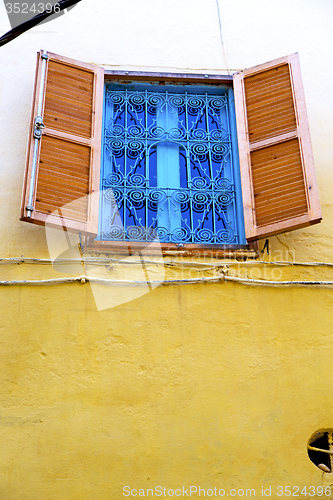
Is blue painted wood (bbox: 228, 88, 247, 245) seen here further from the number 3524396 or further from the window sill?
the number 3524396

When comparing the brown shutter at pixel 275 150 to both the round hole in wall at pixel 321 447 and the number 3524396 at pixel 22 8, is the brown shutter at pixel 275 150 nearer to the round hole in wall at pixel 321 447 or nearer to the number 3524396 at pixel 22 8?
the round hole in wall at pixel 321 447

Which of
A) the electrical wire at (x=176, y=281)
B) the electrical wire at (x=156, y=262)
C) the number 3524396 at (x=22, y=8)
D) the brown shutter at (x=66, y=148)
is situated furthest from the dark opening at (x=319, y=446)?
the number 3524396 at (x=22, y=8)

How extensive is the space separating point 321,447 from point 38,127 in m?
2.89

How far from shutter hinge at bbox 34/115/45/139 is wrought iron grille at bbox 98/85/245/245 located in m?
0.52

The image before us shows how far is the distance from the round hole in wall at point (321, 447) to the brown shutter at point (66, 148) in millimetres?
1967

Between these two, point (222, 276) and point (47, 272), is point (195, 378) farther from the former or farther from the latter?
point (47, 272)

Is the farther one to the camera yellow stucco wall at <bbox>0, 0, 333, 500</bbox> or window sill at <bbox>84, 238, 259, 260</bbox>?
window sill at <bbox>84, 238, 259, 260</bbox>

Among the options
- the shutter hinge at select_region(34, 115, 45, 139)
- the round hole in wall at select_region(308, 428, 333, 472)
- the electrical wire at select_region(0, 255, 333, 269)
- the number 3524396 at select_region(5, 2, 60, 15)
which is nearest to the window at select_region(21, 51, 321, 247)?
the shutter hinge at select_region(34, 115, 45, 139)

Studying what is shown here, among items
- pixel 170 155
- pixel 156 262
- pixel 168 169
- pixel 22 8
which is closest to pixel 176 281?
pixel 156 262

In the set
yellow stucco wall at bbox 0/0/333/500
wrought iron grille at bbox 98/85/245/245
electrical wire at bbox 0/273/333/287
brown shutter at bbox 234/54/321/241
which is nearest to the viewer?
yellow stucco wall at bbox 0/0/333/500

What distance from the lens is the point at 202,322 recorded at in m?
3.99

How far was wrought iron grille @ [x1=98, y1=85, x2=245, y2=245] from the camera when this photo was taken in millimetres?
4359

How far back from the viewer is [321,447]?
3.79m

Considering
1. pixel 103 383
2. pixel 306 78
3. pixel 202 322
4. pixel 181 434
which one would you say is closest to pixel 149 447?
pixel 181 434
